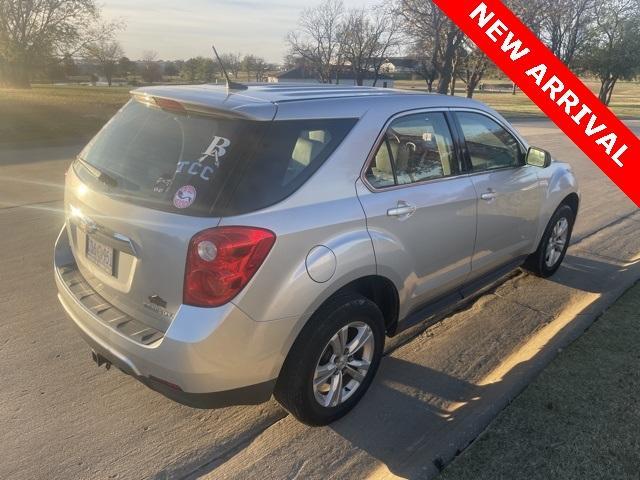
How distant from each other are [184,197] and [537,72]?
18.8 feet

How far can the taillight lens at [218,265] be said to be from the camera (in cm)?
226

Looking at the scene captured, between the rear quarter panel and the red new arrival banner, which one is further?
the red new arrival banner

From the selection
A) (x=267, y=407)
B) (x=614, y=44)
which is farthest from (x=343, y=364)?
(x=614, y=44)

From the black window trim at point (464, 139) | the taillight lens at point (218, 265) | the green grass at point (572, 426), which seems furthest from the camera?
the black window trim at point (464, 139)

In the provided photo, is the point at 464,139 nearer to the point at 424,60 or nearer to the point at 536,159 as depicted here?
the point at 536,159

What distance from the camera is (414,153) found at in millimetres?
3246

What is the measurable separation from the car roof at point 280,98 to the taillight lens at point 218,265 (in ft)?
1.94

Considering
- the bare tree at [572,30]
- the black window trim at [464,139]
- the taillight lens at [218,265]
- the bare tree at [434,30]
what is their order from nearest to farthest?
the taillight lens at [218,265], the black window trim at [464,139], the bare tree at [434,30], the bare tree at [572,30]

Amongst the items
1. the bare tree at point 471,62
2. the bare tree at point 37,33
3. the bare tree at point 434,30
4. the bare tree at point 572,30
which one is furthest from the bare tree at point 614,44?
the bare tree at point 37,33

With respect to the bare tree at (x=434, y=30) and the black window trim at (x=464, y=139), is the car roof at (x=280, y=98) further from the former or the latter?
the bare tree at (x=434, y=30)

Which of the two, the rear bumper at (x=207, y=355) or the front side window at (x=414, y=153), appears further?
the front side window at (x=414, y=153)

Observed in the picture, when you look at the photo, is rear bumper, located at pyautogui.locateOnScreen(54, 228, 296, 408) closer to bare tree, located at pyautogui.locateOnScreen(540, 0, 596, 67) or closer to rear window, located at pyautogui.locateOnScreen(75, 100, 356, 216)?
rear window, located at pyautogui.locateOnScreen(75, 100, 356, 216)

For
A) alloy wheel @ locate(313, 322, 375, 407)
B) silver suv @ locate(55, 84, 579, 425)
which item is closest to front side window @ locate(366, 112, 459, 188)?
silver suv @ locate(55, 84, 579, 425)

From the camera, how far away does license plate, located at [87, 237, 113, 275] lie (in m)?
2.63
